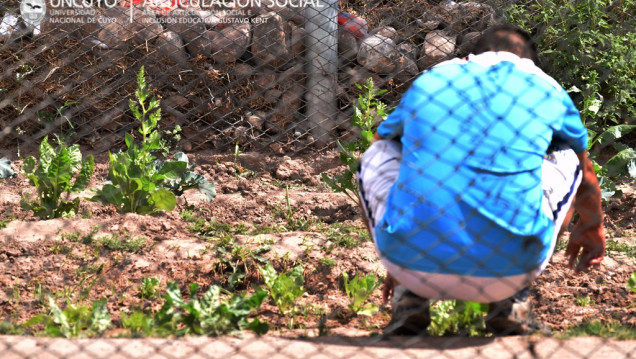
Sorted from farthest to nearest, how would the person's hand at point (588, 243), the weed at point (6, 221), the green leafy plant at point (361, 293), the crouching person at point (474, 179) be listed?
the weed at point (6, 221) < the green leafy plant at point (361, 293) < the person's hand at point (588, 243) < the crouching person at point (474, 179)

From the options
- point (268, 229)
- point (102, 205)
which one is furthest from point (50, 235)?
point (268, 229)

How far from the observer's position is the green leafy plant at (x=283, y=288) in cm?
282

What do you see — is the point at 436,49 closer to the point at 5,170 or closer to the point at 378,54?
the point at 378,54

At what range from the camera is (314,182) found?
13.5 feet

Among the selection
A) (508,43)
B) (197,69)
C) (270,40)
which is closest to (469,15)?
(270,40)

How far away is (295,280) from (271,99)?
1725 millimetres

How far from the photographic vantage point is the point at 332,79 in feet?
14.3

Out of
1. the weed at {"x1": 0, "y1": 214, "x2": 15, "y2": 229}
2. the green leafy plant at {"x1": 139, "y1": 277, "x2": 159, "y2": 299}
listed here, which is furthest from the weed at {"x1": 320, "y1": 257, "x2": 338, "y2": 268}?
the weed at {"x1": 0, "y1": 214, "x2": 15, "y2": 229}

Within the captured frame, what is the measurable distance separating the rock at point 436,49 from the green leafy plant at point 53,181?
189cm

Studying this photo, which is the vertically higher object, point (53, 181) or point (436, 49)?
point (53, 181)

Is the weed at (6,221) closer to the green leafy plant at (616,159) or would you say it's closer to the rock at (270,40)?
the rock at (270,40)

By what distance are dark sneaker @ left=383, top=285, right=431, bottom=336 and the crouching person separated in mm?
170

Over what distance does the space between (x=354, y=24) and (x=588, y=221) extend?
89.3 inches

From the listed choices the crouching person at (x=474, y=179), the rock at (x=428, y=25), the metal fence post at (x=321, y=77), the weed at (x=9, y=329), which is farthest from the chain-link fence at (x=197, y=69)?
the crouching person at (x=474, y=179)
